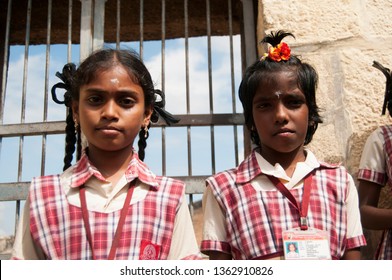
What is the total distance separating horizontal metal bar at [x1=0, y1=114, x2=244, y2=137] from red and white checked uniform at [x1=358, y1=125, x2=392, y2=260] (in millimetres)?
783

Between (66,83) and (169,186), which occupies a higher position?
(66,83)

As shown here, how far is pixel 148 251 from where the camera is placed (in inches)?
54.8

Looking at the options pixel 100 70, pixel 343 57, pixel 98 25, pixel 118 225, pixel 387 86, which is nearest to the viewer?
pixel 118 225

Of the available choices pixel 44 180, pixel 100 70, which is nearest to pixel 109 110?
pixel 100 70

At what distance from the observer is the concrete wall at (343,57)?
2164mm

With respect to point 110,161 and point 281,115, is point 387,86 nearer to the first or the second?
point 281,115

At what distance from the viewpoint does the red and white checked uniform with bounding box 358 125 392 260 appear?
1.91m

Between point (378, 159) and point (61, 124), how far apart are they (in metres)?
1.65

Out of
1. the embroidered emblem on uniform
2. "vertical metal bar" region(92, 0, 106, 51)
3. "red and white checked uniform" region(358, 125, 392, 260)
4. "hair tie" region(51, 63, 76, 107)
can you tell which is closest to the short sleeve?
"red and white checked uniform" region(358, 125, 392, 260)

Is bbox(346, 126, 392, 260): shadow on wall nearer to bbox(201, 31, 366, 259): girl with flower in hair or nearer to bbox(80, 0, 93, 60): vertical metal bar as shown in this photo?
bbox(201, 31, 366, 259): girl with flower in hair

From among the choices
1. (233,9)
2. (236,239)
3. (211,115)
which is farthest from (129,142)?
(233,9)

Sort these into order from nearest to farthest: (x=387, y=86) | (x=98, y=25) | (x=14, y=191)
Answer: (x=387, y=86) → (x=14, y=191) → (x=98, y=25)

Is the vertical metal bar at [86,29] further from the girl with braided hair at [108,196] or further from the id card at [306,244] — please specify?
the id card at [306,244]

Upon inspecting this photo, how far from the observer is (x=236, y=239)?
5.18ft
